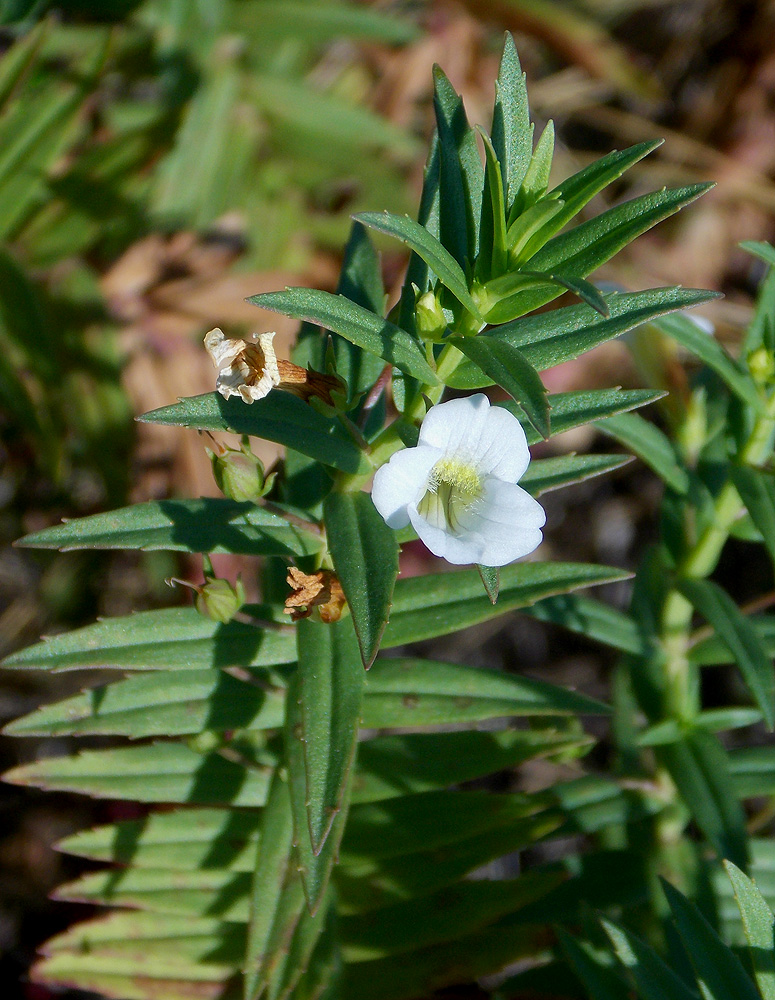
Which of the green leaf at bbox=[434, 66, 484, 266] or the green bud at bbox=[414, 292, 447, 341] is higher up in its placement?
the green leaf at bbox=[434, 66, 484, 266]

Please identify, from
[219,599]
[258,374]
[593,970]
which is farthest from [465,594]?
[593,970]

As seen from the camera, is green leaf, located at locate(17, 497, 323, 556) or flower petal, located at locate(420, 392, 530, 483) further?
green leaf, located at locate(17, 497, 323, 556)

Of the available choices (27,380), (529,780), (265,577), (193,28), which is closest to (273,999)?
(265,577)

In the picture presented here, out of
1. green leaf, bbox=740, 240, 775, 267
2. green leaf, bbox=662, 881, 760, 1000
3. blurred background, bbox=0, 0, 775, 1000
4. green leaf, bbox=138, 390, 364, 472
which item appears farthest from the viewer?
blurred background, bbox=0, 0, 775, 1000

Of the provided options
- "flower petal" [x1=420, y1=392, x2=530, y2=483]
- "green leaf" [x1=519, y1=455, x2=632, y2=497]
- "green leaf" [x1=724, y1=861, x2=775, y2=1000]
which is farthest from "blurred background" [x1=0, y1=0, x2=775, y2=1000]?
"green leaf" [x1=724, y1=861, x2=775, y2=1000]

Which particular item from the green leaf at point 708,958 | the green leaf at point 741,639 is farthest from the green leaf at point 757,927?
the green leaf at point 741,639

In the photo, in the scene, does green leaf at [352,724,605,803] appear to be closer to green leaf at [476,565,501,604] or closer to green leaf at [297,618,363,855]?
green leaf at [297,618,363,855]

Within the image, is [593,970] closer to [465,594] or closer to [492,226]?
[465,594]

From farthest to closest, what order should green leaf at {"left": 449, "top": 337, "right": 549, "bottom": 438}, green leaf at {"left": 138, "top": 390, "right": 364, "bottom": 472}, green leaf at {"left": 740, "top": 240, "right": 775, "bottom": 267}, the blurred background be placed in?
the blurred background
green leaf at {"left": 740, "top": 240, "right": 775, "bottom": 267}
green leaf at {"left": 138, "top": 390, "right": 364, "bottom": 472}
green leaf at {"left": 449, "top": 337, "right": 549, "bottom": 438}
